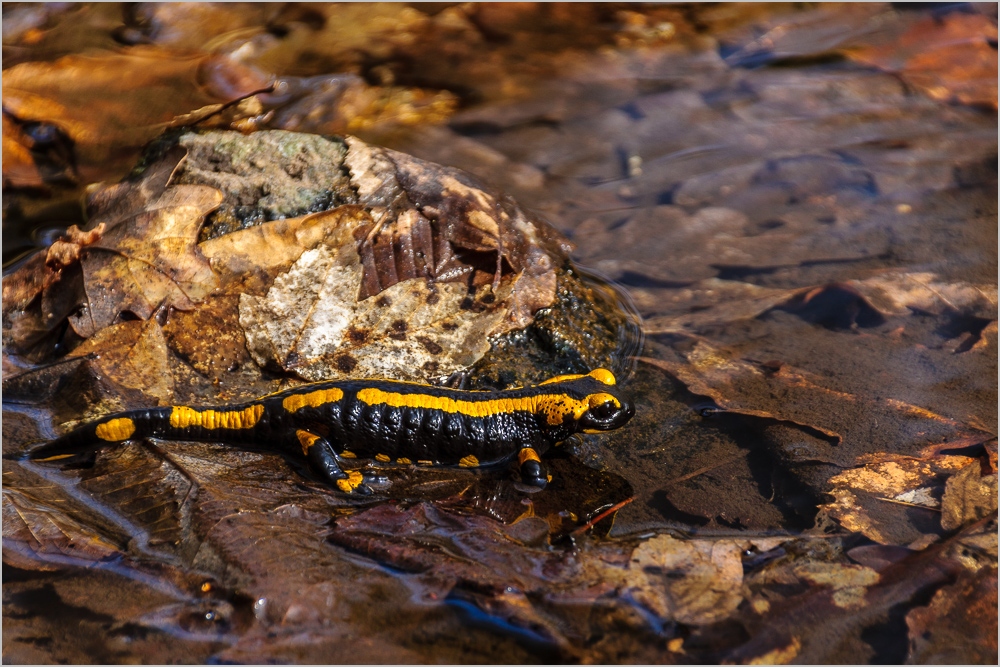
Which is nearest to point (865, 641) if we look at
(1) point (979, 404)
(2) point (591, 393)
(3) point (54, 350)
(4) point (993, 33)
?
(2) point (591, 393)

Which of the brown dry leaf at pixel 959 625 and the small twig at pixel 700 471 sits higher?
the small twig at pixel 700 471

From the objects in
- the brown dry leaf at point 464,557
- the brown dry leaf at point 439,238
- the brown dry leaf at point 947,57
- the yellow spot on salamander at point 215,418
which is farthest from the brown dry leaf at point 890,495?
the brown dry leaf at point 947,57

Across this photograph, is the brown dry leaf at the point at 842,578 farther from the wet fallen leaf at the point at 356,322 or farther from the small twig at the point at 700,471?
the wet fallen leaf at the point at 356,322

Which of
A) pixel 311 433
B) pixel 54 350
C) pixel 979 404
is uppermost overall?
pixel 54 350

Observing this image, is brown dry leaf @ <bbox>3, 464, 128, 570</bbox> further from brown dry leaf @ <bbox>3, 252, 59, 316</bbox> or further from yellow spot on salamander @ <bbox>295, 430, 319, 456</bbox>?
brown dry leaf @ <bbox>3, 252, 59, 316</bbox>

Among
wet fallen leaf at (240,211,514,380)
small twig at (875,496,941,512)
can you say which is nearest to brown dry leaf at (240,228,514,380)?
wet fallen leaf at (240,211,514,380)

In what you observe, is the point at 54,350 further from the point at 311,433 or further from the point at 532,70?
the point at 532,70
